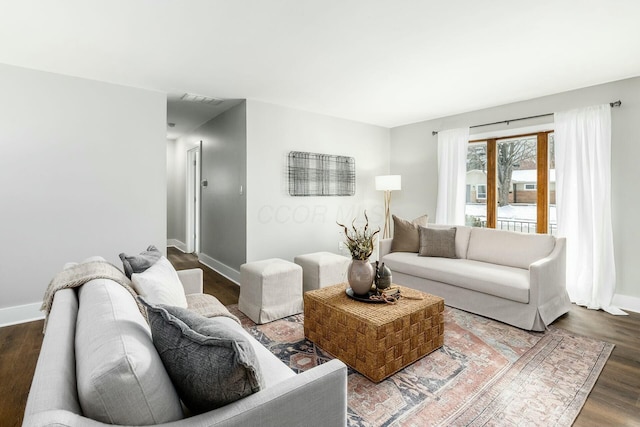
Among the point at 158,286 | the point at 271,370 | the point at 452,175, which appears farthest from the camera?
the point at 452,175

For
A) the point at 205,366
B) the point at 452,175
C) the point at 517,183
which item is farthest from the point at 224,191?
the point at 517,183

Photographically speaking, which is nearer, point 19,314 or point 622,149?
point 19,314

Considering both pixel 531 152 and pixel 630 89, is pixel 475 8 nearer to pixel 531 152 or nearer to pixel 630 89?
pixel 630 89

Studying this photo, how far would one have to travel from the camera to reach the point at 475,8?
6.69 feet

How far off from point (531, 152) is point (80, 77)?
5379mm

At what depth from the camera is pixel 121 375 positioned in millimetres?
767

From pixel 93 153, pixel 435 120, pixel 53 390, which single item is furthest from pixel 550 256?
pixel 93 153

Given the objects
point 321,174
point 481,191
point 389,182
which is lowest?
point 481,191

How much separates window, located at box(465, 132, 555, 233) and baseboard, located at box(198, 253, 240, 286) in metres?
3.56

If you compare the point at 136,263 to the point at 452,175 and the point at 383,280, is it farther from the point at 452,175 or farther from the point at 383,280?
the point at 452,175

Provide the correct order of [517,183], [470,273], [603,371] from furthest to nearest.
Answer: [517,183], [470,273], [603,371]

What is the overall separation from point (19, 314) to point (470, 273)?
444 cm

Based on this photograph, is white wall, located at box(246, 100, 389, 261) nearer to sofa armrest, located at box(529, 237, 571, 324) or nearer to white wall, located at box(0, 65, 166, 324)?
white wall, located at box(0, 65, 166, 324)

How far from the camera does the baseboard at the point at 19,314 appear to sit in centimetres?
296
